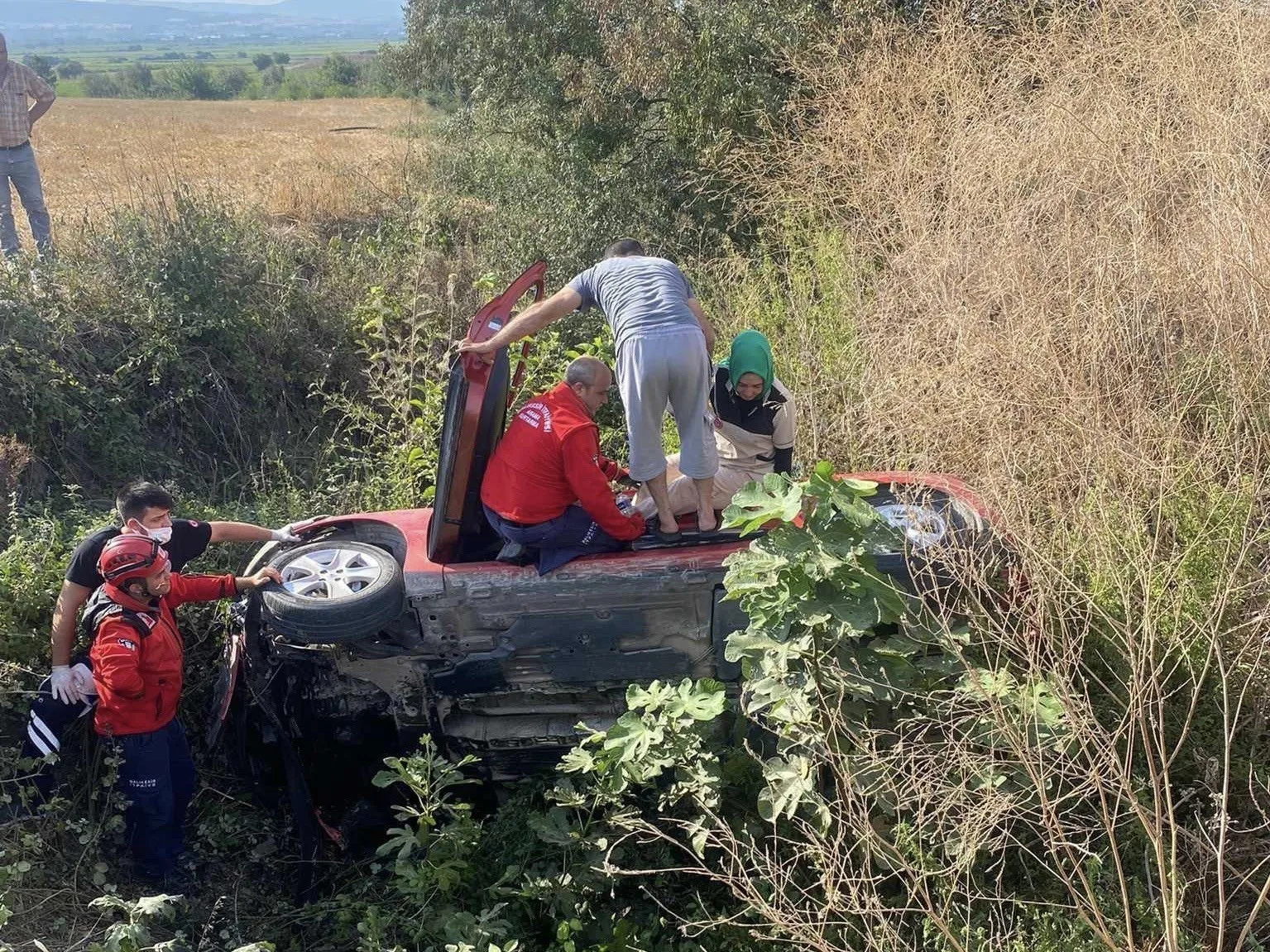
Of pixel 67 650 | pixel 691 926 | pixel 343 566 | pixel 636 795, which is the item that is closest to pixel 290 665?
pixel 343 566

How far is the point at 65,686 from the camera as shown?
4.04 meters

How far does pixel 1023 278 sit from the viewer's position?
17.8ft

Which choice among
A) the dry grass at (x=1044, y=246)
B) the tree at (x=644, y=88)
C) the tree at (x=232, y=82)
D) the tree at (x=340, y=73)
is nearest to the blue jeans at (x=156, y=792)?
the dry grass at (x=1044, y=246)

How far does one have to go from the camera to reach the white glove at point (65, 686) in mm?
4035

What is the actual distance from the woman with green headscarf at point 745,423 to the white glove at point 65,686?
2.43 metres

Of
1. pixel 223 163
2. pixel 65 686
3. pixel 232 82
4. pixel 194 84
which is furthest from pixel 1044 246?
pixel 232 82

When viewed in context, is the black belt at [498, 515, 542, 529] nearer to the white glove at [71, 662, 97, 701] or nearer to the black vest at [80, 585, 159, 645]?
the black vest at [80, 585, 159, 645]

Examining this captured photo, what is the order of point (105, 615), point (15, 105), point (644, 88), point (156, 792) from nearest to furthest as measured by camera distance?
point (105, 615)
point (156, 792)
point (15, 105)
point (644, 88)

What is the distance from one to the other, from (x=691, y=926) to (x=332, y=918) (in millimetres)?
1490

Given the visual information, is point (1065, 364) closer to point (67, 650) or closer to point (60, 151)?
point (67, 650)

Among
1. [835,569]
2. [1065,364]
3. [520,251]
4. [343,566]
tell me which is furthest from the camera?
[520,251]

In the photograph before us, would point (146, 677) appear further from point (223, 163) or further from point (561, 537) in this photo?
point (223, 163)

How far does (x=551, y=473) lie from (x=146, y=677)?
70.4 inches

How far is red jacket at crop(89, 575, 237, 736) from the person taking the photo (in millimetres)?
3844
